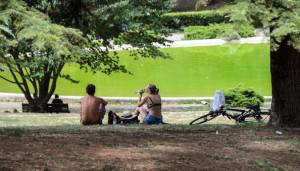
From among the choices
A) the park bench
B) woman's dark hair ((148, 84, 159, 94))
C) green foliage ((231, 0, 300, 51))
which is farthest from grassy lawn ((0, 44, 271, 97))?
green foliage ((231, 0, 300, 51))

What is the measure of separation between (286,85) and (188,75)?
64.9 ft

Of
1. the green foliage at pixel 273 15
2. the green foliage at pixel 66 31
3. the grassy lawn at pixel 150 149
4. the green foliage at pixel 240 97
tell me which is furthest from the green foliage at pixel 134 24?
the green foliage at pixel 273 15

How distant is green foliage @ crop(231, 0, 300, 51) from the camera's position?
6254mm

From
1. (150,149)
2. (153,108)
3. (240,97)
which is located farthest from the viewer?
(240,97)

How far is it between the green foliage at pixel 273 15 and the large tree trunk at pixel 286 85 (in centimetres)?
185

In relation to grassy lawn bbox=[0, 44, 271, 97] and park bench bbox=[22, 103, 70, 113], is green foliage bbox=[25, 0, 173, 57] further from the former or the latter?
grassy lawn bbox=[0, 44, 271, 97]

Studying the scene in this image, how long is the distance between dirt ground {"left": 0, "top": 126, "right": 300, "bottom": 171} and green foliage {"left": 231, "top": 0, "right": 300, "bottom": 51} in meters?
1.33

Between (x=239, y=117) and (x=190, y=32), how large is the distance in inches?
1100

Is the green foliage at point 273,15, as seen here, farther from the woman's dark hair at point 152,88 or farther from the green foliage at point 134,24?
the woman's dark hair at point 152,88

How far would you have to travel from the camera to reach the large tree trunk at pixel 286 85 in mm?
8906

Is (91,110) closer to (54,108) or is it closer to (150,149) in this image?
(150,149)

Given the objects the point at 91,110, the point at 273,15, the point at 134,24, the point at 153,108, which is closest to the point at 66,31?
the point at 273,15

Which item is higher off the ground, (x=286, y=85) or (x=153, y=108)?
(x=286, y=85)

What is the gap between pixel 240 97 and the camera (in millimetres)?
18844
